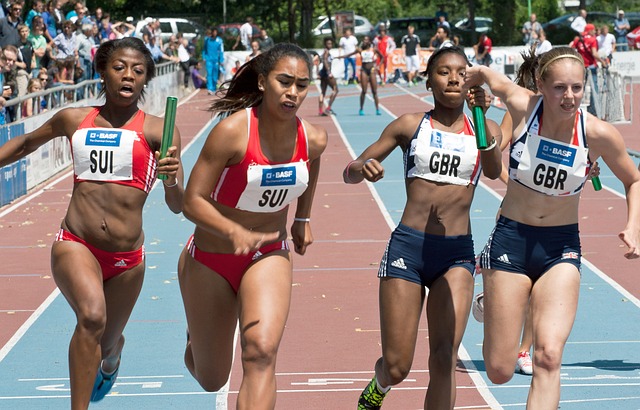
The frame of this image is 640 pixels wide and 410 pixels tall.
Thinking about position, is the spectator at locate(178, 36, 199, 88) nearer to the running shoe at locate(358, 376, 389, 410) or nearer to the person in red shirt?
the person in red shirt

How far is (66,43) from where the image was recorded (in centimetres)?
2578

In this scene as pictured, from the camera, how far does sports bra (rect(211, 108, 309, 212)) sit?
6.25 metres

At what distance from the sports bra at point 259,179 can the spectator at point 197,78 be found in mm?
38071

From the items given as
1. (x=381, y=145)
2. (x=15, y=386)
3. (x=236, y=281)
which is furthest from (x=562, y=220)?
(x=15, y=386)

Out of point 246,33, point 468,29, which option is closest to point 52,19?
point 246,33

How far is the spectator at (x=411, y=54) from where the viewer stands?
4456 centimetres

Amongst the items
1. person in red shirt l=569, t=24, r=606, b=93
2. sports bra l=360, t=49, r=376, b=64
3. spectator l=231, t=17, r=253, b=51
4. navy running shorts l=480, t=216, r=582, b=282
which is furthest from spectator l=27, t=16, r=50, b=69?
spectator l=231, t=17, r=253, b=51

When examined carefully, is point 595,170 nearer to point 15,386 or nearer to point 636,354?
point 636,354

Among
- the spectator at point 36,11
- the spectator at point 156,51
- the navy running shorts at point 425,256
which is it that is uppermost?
the navy running shorts at point 425,256

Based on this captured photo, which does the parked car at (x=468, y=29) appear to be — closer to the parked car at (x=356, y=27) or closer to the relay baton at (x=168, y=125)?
the parked car at (x=356, y=27)

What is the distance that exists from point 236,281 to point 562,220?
1.79 metres

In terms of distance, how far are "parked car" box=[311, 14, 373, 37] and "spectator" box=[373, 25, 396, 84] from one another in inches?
369

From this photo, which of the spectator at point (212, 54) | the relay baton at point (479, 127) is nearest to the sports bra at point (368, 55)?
the spectator at point (212, 54)

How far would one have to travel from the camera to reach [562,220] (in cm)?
674
